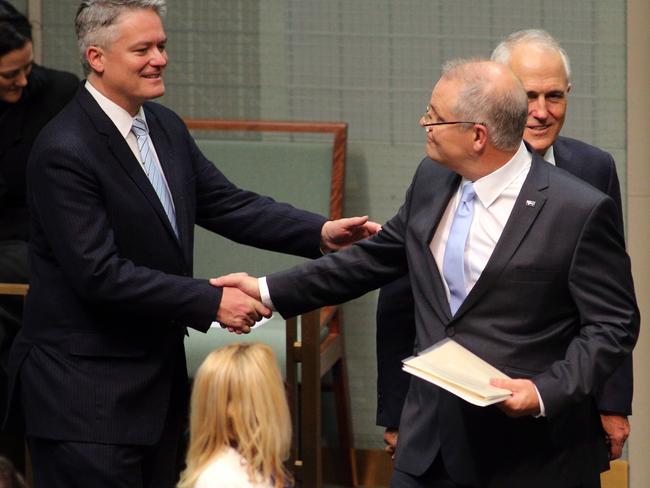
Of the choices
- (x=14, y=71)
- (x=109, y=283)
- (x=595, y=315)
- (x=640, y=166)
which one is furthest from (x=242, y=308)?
(x=640, y=166)

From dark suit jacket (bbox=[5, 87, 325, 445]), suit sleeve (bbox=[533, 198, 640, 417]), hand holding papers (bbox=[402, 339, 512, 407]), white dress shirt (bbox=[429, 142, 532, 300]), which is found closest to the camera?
hand holding papers (bbox=[402, 339, 512, 407])

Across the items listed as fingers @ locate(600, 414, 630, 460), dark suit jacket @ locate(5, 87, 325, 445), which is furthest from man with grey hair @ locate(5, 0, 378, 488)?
fingers @ locate(600, 414, 630, 460)

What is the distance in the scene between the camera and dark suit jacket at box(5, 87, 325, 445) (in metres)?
3.48

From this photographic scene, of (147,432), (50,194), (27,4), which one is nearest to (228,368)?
(147,432)

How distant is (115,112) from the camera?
3607mm

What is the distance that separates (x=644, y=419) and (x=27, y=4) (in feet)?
9.90

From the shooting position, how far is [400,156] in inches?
216

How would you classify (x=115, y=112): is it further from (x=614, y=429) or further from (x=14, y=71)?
(x=614, y=429)

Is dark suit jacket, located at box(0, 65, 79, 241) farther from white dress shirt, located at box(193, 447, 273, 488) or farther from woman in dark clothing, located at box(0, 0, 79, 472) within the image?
white dress shirt, located at box(193, 447, 273, 488)

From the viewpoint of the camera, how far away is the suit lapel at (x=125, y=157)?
3537 millimetres

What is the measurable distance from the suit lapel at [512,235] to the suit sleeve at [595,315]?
0.41ft

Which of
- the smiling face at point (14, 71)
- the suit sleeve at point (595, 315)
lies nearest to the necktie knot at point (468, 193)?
the suit sleeve at point (595, 315)

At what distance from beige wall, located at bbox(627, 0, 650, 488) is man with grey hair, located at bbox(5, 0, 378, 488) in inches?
86.0

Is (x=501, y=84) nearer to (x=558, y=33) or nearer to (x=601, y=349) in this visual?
(x=601, y=349)
